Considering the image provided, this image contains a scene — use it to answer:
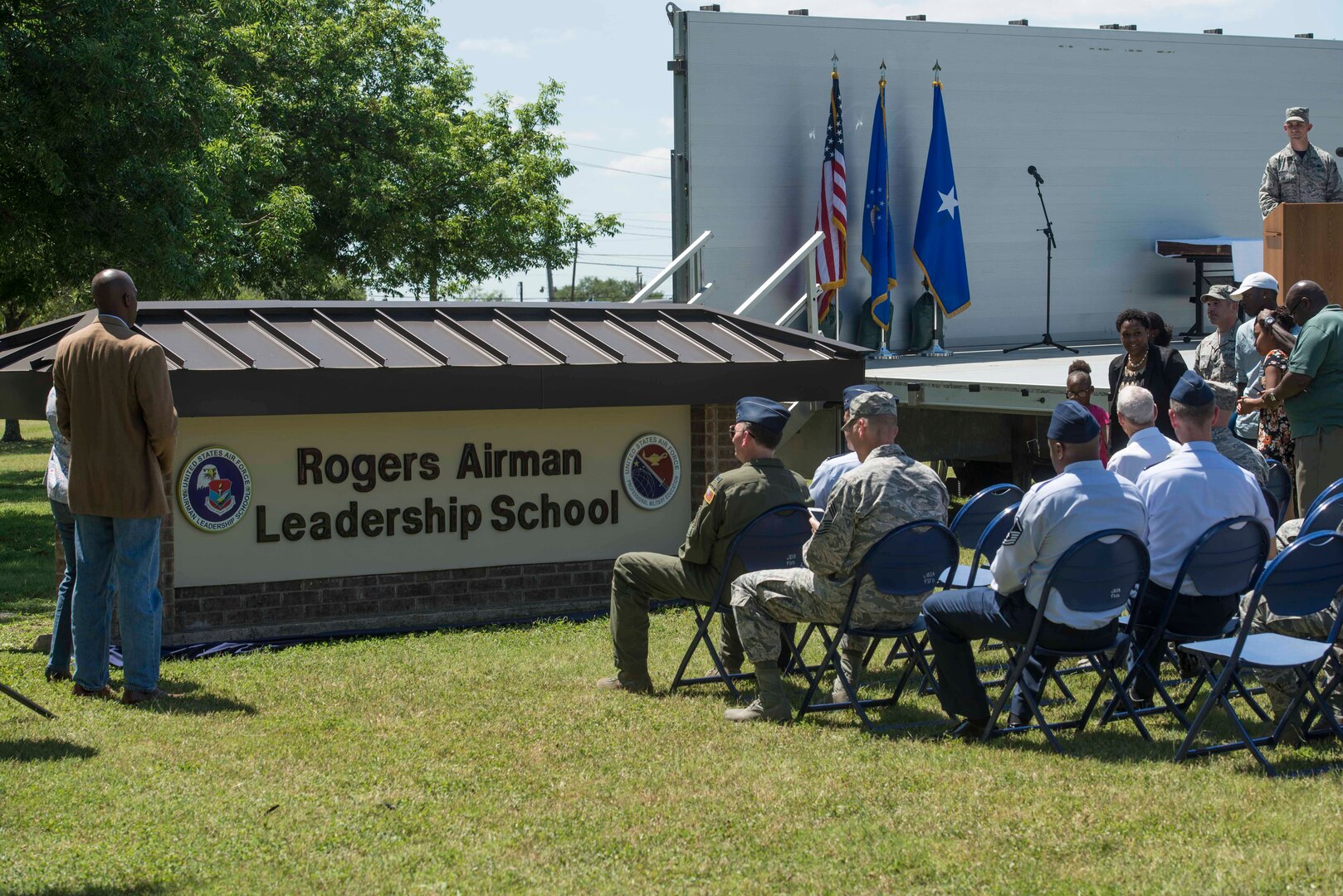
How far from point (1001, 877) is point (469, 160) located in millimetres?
24471

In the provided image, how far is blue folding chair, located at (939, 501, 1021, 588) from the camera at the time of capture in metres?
6.49

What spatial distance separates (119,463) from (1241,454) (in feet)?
17.2

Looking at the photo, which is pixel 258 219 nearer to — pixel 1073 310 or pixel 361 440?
pixel 1073 310

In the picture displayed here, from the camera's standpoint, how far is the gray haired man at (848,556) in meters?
5.60

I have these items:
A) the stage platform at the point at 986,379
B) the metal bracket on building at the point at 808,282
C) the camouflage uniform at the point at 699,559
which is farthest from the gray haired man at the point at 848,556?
the metal bracket on building at the point at 808,282

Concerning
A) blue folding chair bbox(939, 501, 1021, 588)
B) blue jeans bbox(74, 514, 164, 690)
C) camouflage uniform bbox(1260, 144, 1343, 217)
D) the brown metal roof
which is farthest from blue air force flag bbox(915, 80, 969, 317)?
blue jeans bbox(74, 514, 164, 690)

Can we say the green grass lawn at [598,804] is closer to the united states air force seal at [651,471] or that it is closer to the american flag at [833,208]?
the united states air force seal at [651,471]

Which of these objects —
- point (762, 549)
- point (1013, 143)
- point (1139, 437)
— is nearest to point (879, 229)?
point (1013, 143)

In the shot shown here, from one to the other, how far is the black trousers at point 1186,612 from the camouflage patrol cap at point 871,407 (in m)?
1.26

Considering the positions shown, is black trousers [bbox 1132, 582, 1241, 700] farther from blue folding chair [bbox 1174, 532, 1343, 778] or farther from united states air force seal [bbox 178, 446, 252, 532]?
united states air force seal [bbox 178, 446, 252, 532]

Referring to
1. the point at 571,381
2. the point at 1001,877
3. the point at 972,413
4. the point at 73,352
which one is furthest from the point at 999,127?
the point at 1001,877

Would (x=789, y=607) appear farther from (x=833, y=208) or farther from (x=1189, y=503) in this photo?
(x=833, y=208)

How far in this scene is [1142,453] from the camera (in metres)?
6.33

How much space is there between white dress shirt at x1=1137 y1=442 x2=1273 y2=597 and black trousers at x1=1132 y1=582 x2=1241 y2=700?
6 cm
